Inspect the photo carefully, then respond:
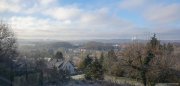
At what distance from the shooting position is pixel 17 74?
18.8 metres

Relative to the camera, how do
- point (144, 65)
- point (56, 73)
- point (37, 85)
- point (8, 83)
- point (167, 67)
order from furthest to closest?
1. point (167, 67)
2. point (144, 65)
3. point (56, 73)
4. point (37, 85)
5. point (8, 83)

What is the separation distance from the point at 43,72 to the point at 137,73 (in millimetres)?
9353

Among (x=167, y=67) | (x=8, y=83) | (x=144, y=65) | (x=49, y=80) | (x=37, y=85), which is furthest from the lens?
(x=167, y=67)

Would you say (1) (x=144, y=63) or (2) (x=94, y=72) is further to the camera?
(2) (x=94, y=72)

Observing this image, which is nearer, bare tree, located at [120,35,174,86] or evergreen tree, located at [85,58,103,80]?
bare tree, located at [120,35,174,86]

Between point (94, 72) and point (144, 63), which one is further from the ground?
point (144, 63)

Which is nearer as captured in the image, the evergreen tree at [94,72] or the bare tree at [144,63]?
the bare tree at [144,63]

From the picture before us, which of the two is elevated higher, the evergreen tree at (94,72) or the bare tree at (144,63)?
the bare tree at (144,63)

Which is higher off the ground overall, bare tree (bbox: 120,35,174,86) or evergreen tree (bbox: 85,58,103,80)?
bare tree (bbox: 120,35,174,86)

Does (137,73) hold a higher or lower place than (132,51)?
lower

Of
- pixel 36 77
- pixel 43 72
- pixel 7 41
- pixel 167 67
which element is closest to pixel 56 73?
pixel 43 72

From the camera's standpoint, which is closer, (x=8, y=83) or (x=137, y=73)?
(x=8, y=83)

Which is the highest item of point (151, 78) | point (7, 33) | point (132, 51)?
point (7, 33)

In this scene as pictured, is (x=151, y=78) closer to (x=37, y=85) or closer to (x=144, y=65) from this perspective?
(x=144, y=65)
